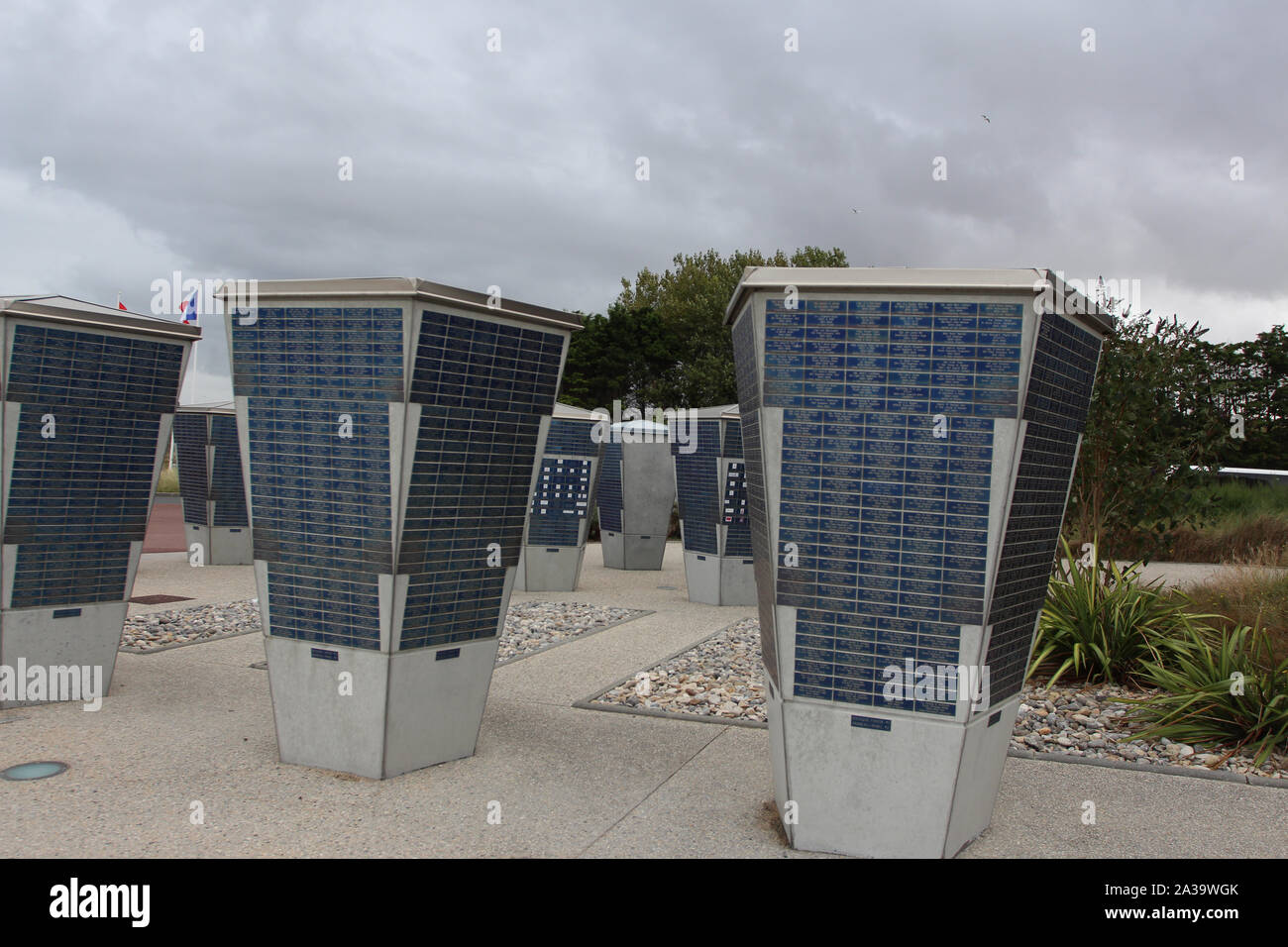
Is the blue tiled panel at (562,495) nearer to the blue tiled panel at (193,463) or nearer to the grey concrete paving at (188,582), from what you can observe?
the grey concrete paving at (188,582)

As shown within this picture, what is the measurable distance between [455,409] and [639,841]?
2624 mm

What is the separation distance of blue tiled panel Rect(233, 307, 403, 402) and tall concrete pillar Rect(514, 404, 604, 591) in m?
8.42

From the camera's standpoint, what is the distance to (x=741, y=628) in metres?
11.5

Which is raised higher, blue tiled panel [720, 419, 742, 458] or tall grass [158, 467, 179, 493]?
blue tiled panel [720, 419, 742, 458]

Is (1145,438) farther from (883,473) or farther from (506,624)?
(506,624)

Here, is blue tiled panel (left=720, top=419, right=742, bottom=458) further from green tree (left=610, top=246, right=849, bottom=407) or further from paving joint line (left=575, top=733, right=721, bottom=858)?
green tree (left=610, top=246, right=849, bottom=407)

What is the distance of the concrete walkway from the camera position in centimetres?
477

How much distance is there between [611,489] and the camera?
1762 cm

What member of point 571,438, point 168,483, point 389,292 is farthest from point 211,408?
point 168,483

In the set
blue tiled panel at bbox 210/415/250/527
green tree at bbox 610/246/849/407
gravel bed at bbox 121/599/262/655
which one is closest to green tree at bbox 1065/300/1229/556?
gravel bed at bbox 121/599/262/655

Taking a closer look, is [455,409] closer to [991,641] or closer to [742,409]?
[742,409]

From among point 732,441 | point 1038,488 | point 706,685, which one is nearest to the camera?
point 1038,488

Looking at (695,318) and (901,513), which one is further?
(695,318)

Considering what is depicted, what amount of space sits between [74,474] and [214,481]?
1079 centimetres
